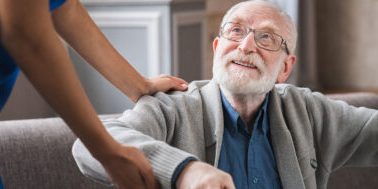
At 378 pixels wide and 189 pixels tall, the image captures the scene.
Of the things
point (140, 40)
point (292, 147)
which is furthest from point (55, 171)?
point (140, 40)

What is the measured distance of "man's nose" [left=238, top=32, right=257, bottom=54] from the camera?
1.90 meters

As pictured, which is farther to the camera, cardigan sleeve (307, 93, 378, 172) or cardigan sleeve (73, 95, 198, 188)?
cardigan sleeve (307, 93, 378, 172)

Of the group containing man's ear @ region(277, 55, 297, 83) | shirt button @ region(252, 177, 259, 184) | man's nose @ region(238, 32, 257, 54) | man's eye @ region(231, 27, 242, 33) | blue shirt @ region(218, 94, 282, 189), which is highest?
man's eye @ region(231, 27, 242, 33)

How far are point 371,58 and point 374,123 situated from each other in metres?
2.94

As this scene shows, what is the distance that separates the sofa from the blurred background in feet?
5.45

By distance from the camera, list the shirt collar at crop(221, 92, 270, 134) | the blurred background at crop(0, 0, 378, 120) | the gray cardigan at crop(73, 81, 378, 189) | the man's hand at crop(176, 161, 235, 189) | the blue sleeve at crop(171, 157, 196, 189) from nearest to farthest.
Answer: the man's hand at crop(176, 161, 235, 189), the blue sleeve at crop(171, 157, 196, 189), the gray cardigan at crop(73, 81, 378, 189), the shirt collar at crop(221, 92, 270, 134), the blurred background at crop(0, 0, 378, 120)

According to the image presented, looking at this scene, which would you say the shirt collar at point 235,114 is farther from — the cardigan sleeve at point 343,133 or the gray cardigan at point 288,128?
the cardigan sleeve at point 343,133

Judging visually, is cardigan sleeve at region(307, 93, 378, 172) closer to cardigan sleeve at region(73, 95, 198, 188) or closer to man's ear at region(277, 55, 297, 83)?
man's ear at region(277, 55, 297, 83)

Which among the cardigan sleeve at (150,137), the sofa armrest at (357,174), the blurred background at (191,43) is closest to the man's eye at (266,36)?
the cardigan sleeve at (150,137)

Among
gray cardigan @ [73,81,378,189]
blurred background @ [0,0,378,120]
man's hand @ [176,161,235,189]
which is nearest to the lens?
man's hand @ [176,161,235,189]

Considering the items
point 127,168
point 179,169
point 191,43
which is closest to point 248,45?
point 179,169

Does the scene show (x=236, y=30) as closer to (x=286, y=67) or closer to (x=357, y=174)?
(x=286, y=67)

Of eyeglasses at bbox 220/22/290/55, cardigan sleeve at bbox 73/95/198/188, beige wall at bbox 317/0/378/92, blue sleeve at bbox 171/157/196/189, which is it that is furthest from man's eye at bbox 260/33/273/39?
beige wall at bbox 317/0/378/92

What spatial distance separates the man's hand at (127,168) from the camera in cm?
105
